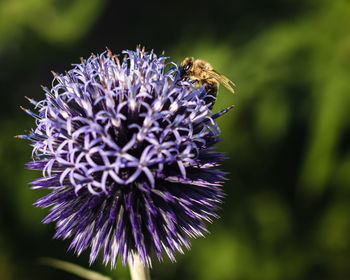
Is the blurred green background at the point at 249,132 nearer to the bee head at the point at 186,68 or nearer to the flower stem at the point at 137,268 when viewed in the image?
the bee head at the point at 186,68

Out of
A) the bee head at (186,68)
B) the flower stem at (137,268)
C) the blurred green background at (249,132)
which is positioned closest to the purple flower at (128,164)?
the flower stem at (137,268)

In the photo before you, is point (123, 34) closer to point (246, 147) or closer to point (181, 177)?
point (246, 147)

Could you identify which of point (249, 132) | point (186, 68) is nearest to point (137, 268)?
point (186, 68)

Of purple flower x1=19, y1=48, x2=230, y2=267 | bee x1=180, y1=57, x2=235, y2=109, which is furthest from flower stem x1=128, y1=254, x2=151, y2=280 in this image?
bee x1=180, y1=57, x2=235, y2=109

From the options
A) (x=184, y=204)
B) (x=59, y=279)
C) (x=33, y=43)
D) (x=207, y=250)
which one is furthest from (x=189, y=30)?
(x=59, y=279)

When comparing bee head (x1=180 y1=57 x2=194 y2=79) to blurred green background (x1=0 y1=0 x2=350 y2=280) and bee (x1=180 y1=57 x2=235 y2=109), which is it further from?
blurred green background (x1=0 y1=0 x2=350 y2=280)
